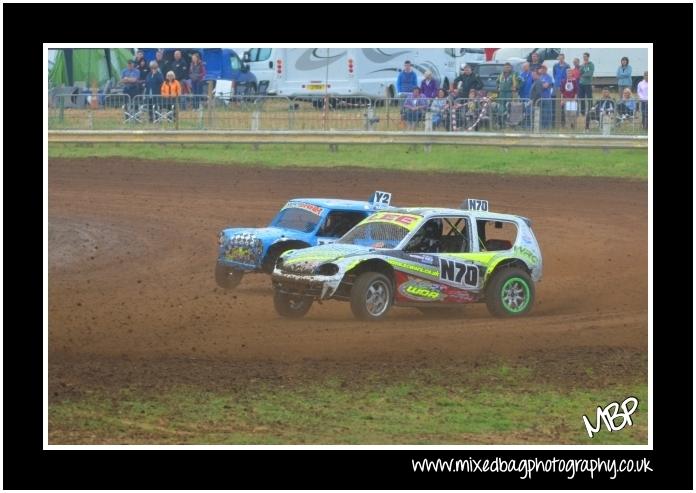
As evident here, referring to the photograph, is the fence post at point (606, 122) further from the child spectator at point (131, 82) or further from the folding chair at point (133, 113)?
the child spectator at point (131, 82)

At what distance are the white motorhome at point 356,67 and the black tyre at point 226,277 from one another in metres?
17.3

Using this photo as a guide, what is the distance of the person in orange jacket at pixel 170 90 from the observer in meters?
29.5

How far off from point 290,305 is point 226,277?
1.94 metres

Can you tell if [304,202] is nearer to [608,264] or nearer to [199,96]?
[608,264]

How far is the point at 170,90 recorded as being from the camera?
1163 inches

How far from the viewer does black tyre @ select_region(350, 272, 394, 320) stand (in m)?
14.3

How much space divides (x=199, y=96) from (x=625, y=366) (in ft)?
58.4

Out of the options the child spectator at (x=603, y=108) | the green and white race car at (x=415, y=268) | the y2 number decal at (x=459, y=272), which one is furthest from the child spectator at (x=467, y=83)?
the y2 number decal at (x=459, y=272)

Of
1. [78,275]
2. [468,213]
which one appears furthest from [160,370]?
[78,275]

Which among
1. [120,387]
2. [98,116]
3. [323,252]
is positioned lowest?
[120,387]

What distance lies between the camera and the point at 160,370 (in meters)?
12.9

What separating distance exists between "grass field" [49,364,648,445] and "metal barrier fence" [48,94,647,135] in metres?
16.1

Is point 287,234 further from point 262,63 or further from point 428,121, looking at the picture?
point 262,63

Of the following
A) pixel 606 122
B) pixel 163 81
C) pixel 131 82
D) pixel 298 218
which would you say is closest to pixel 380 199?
pixel 298 218
